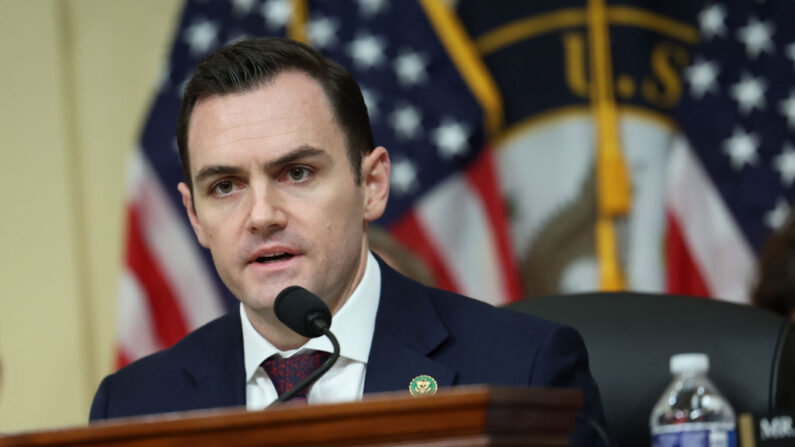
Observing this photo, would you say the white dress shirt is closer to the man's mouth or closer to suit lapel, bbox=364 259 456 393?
suit lapel, bbox=364 259 456 393

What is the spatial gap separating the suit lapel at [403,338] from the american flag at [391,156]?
2.05 m

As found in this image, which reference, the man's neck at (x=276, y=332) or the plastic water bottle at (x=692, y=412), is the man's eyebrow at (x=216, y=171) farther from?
the plastic water bottle at (x=692, y=412)

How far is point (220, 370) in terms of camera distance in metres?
2.32

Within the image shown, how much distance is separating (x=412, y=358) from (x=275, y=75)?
0.58m

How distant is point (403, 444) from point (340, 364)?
0.85 m

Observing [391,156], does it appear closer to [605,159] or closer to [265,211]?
[605,159]

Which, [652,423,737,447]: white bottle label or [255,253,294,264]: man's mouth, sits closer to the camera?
[652,423,737,447]: white bottle label

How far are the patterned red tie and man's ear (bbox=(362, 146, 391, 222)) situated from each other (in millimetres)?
290

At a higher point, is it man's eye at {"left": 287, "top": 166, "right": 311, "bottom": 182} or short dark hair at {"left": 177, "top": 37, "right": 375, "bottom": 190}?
short dark hair at {"left": 177, "top": 37, "right": 375, "bottom": 190}

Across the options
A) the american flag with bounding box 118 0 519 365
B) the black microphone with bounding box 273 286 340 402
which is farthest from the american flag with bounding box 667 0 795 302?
the black microphone with bounding box 273 286 340 402

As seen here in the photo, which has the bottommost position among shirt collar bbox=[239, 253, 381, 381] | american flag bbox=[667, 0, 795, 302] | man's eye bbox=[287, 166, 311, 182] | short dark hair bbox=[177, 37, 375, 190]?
shirt collar bbox=[239, 253, 381, 381]

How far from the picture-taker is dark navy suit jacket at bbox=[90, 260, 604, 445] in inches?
82.4

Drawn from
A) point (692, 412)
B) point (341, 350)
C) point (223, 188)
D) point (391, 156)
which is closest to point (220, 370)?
point (341, 350)

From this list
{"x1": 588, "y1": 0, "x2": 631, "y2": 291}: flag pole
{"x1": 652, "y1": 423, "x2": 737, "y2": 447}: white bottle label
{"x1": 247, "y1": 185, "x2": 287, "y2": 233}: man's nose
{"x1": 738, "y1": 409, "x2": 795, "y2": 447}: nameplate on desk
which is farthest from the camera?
{"x1": 588, "y1": 0, "x2": 631, "y2": 291}: flag pole
